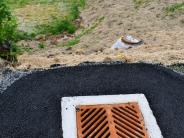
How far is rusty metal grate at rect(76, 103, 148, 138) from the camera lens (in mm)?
6039

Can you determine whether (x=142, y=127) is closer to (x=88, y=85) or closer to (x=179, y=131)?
(x=179, y=131)

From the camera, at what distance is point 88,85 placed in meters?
7.05

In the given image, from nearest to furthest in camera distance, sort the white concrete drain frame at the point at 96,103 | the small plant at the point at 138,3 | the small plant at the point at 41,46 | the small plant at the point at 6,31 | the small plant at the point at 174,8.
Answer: the white concrete drain frame at the point at 96,103, the small plant at the point at 6,31, the small plant at the point at 41,46, the small plant at the point at 174,8, the small plant at the point at 138,3

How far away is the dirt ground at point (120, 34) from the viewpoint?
27.8 ft

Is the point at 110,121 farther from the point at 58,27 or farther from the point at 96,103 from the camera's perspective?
the point at 58,27

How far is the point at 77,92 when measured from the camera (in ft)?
22.5

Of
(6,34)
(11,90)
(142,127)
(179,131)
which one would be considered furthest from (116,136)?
(6,34)

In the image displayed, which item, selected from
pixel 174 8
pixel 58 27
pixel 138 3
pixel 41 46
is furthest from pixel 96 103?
pixel 138 3

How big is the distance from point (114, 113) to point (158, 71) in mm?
1433

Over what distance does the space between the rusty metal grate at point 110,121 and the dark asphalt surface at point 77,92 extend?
0.86 ft

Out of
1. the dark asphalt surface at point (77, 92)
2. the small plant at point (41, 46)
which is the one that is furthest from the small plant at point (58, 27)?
the dark asphalt surface at point (77, 92)

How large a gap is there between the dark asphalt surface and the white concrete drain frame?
8cm

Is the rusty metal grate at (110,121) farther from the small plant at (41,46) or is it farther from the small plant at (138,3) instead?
the small plant at (138,3)

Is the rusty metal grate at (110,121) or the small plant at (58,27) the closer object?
the rusty metal grate at (110,121)
